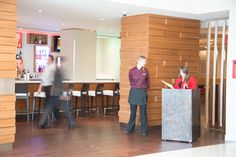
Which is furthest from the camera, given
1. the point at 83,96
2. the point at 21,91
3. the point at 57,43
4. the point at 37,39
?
the point at 57,43

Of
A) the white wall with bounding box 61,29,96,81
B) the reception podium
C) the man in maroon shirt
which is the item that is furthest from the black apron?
the white wall with bounding box 61,29,96,81

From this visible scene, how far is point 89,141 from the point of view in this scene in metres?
7.65

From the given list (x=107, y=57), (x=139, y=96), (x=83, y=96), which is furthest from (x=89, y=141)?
(x=107, y=57)

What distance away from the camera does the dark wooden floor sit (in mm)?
6613

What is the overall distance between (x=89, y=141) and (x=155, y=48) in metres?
2.96

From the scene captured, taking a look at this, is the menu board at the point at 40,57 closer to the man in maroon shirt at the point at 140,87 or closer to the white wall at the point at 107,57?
the white wall at the point at 107,57

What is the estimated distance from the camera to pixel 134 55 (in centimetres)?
937

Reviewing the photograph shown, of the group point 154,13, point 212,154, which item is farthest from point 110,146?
point 154,13

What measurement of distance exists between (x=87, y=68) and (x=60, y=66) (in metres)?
5.06

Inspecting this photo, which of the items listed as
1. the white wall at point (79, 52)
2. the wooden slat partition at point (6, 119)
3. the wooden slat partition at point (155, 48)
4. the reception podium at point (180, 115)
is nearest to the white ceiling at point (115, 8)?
the wooden slat partition at point (155, 48)

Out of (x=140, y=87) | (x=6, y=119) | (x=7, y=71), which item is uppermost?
(x=7, y=71)

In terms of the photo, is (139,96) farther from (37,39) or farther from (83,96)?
(37,39)

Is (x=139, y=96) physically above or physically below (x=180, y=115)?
above

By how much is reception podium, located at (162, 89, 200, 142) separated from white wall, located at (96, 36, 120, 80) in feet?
28.7
